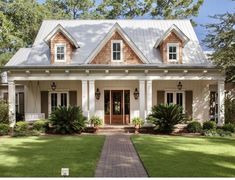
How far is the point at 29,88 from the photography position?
26422 millimetres

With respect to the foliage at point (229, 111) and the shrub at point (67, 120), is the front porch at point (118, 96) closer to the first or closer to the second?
the foliage at point (229, 111)

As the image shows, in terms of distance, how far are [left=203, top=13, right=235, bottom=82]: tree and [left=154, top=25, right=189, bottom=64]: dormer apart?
2.10 m

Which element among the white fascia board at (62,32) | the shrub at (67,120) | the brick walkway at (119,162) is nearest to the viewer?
the brick walkway at (119,162)

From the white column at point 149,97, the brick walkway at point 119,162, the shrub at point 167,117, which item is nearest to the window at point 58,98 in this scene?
the white column at point 149,97

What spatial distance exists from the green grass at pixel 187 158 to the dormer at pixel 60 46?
9.63m

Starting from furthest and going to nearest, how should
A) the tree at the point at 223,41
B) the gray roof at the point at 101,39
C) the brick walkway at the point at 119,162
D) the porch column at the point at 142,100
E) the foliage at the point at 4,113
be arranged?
the gray roof at the point at 101,39
the foliage at the point at 4,113
the porch column at the point at 142,100
the tree at the point at 223,41
the brick walkway at the point at 119,162

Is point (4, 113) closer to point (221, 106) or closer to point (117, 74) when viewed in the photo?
point (117, 74)

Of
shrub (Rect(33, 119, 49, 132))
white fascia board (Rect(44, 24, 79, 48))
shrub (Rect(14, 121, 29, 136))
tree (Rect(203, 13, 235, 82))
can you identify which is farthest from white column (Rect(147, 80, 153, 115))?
shrub (Rect(14, 121, 29, 136))

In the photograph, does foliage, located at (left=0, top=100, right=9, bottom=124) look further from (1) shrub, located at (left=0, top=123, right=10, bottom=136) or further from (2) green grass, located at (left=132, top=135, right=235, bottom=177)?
(2) green grass, located at (left=132, top=135, right=235, bottom=177)

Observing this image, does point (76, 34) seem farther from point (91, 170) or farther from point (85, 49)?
point (91, 170)

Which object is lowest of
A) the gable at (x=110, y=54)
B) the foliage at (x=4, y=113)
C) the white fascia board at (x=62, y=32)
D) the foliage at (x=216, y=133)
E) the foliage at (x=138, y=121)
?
the foliage at (x=216, y=133)

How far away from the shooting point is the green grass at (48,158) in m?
10.2

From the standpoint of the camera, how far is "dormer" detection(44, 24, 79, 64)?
24945 mm

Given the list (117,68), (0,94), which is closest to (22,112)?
(0,94)
